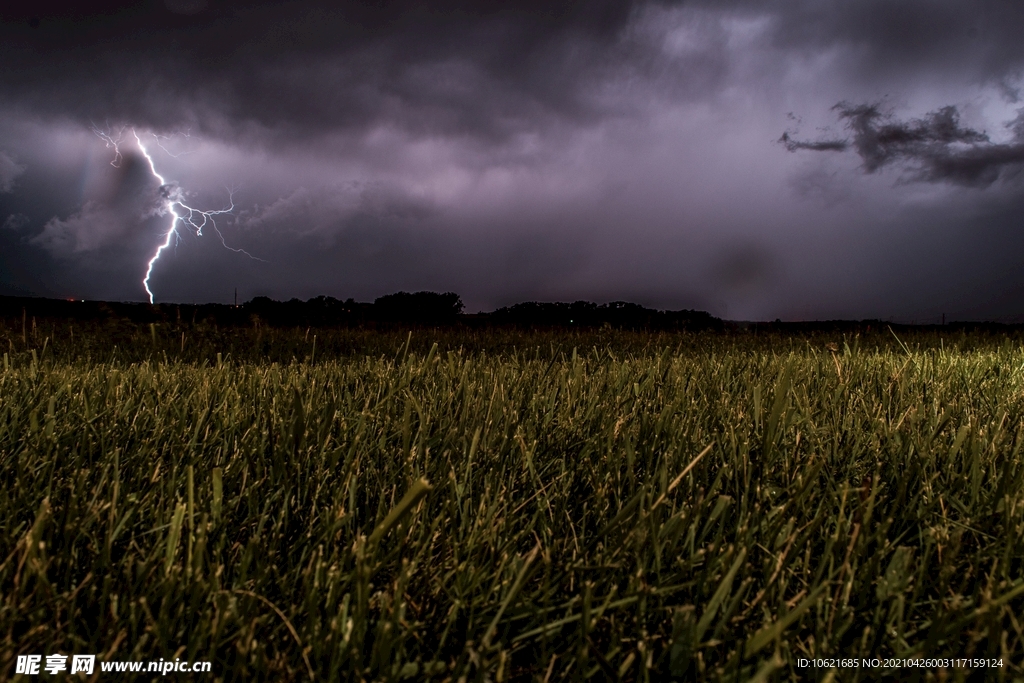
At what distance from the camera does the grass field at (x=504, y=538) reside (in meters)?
0.85

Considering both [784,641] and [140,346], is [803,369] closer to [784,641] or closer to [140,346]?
[784,641]

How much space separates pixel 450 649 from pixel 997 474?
1.51 metres

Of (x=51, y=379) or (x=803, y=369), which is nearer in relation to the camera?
(x=51, y=379)

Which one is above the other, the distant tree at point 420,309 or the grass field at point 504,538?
the distant tree at point 420,309

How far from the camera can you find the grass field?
0.85m

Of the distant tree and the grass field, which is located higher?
the distant tree

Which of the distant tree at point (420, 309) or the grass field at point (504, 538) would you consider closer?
the grass field at point (504, 538)

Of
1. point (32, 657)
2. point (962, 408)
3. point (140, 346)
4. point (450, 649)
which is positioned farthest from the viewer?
point (140, 346)

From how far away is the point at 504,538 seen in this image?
117 cm

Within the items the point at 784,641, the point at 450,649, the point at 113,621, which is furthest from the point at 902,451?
the point at 113,621

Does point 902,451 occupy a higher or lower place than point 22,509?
higher

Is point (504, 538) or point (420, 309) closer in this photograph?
point (504, 538)

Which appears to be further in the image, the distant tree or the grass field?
the distant tree

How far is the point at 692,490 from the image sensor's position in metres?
1.38
